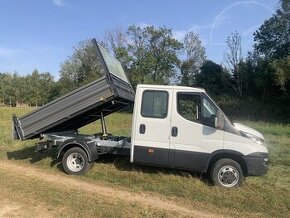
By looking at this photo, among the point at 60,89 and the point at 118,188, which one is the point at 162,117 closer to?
the point at 118,188

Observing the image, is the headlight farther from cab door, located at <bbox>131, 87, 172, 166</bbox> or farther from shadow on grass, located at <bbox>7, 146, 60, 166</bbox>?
shadow on grass, located at <bbox>7, 146, 60, 166</bbox>

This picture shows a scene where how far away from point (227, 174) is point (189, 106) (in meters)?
1.76

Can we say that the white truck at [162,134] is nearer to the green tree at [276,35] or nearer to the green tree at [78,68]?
the green tree at [276,35]

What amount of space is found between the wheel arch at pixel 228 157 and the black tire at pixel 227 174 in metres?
0.11

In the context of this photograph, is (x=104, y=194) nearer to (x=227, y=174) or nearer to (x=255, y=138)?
(x=227, y=174)

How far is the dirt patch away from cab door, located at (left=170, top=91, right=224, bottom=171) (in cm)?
130

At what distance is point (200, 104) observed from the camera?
30.5 ft

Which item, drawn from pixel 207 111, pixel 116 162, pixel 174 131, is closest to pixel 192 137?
pixel 174 131

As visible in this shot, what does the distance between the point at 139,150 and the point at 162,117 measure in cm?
97

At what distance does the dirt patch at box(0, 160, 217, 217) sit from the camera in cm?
746

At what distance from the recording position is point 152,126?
9.57m

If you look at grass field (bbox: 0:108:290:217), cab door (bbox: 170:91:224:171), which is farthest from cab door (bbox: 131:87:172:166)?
grass field (bbox: 0:108:290:217)

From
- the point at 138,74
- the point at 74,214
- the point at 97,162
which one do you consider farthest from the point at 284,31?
the point at 74,214

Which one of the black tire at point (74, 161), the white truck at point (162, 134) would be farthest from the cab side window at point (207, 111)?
the black tire at point (74, 161)
